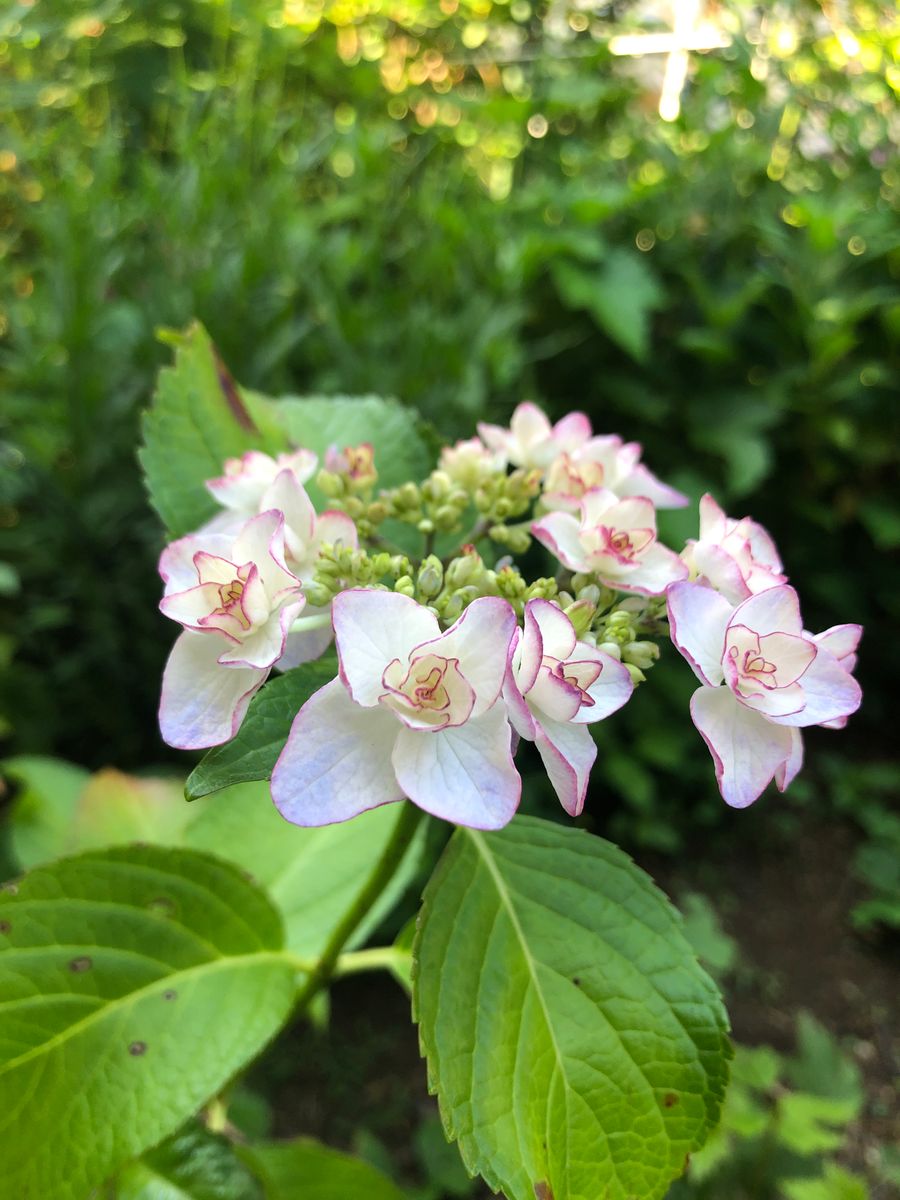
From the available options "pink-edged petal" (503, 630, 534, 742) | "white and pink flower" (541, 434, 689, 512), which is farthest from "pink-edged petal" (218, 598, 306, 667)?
"white and pink flower" (541, 434, 689, 512)

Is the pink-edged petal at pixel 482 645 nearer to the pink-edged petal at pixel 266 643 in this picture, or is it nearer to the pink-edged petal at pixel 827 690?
the pink-edged petal at pixel 266 643

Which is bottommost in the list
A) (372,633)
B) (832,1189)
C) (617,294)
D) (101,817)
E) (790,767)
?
(832,1189)

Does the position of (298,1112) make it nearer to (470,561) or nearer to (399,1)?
(470,561)

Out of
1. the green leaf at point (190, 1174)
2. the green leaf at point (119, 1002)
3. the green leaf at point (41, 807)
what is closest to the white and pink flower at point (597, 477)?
the green leaf at point (119, 1002)

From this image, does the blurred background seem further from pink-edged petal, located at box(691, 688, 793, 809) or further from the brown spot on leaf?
pink-edged petal, located at box(691, 688, 793, 809)

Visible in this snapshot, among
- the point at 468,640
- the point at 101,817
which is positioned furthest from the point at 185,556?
the point at 101,817

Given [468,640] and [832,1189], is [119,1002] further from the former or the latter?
[832,1189]
